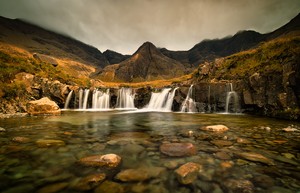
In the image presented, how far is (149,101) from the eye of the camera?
35.4 m

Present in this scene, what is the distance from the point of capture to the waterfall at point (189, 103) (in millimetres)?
27438

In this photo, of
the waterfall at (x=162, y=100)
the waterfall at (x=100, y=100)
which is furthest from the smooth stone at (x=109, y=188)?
the waterfall at (x=100, y=100)

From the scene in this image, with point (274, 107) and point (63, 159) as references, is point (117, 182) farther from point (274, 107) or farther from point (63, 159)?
point (274, 107)

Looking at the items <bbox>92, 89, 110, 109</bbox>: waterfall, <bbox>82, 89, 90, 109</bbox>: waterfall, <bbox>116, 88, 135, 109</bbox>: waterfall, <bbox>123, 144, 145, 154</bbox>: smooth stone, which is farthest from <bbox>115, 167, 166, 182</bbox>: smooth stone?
<bbox>82, 89, 90, 109</bbox>: waterfall

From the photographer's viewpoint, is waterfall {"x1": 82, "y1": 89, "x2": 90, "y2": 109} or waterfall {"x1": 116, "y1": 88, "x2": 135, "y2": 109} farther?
waterfall {"x1": 116, "y1": 88, "x2": 135, "y2": 109}

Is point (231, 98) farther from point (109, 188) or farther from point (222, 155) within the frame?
point (109, 188)

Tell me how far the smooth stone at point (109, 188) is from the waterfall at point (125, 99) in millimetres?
34235

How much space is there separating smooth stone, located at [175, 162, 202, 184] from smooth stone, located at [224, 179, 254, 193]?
0.85 metres

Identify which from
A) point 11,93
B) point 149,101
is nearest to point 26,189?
point 11,93

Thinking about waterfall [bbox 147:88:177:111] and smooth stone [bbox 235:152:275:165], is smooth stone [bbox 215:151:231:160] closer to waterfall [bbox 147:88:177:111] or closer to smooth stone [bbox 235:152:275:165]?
smooth stone [bbox 235:152:275:165]

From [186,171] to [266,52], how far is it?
3370cm

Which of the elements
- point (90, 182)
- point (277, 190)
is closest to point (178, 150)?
point (277, 190)

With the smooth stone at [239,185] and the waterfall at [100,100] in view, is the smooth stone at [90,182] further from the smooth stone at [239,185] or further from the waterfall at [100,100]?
the waterfall at [100,100]

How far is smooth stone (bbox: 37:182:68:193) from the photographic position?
13.3 feet
